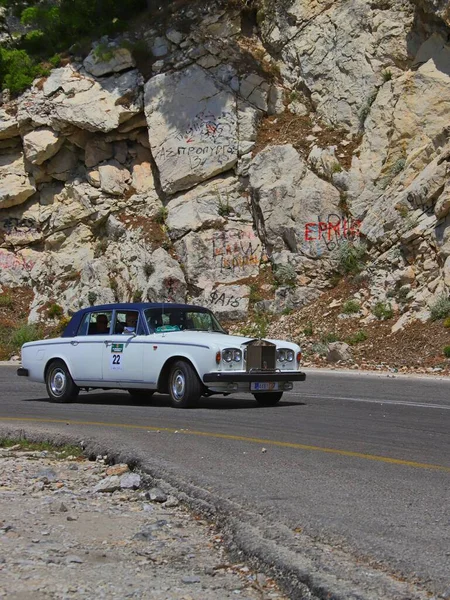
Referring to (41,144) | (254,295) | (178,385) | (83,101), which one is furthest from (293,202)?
(178,385)

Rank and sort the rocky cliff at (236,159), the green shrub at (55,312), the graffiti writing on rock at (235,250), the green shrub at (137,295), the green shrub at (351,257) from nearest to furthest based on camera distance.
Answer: the green shrub at (351,257) < the rocky cliff at (236,159) < the graffiti writing on rock at (235,250) < the green shrub at (137,295) < the green shrub at (55,312)

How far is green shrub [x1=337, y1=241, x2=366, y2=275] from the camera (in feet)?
85.8

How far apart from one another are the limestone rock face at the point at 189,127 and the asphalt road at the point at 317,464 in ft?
53.9

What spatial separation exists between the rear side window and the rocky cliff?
1168 centimetres

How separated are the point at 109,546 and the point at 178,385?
7633 mm

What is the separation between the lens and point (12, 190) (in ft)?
111

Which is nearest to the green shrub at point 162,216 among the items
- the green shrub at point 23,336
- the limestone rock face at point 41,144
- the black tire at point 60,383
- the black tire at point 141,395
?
the limestone rock face at point 41,144

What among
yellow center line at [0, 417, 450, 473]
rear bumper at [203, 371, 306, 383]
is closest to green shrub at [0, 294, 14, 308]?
yellow center line at [0, 417, 450, 473]

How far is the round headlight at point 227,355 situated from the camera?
12607 mm

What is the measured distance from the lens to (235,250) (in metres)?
29.0

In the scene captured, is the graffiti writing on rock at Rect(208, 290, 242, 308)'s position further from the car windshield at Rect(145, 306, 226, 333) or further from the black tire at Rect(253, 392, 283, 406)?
the black tire at Rect(253, 392, 283, 406)

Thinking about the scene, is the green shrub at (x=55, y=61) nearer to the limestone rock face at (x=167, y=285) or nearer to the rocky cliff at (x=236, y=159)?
the rocky cliff at (x=236, y=159)

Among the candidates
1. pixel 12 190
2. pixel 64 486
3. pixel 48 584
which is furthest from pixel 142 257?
pixel 48 584

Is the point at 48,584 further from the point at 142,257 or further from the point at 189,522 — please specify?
the point at 142,257
